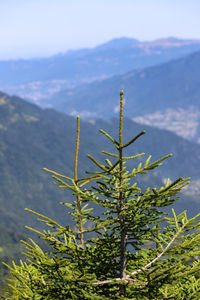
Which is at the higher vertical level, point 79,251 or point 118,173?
point 118,173

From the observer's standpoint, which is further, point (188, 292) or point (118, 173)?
point (188, 292)

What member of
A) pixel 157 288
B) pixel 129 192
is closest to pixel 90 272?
pixel 157 288

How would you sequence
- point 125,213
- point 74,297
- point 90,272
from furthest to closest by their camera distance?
point 90,272, point 74,297, point 125,213

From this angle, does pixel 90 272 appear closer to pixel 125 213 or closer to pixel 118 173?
pixel 125 213

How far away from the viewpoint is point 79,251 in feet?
35.3

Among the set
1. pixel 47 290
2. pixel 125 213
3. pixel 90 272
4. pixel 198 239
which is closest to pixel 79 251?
pixel 90 272

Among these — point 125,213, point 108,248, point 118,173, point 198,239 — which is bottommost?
point 108,248

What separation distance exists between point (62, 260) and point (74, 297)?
1.28 meters

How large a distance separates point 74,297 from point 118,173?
4089 millimetres

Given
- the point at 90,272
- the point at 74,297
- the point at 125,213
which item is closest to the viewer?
the point at 125,213

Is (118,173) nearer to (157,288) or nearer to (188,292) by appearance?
(157,288)

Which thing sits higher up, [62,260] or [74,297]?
[62,260]

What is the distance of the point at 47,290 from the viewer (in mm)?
10828

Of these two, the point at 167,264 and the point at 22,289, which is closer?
the point at 167,264
